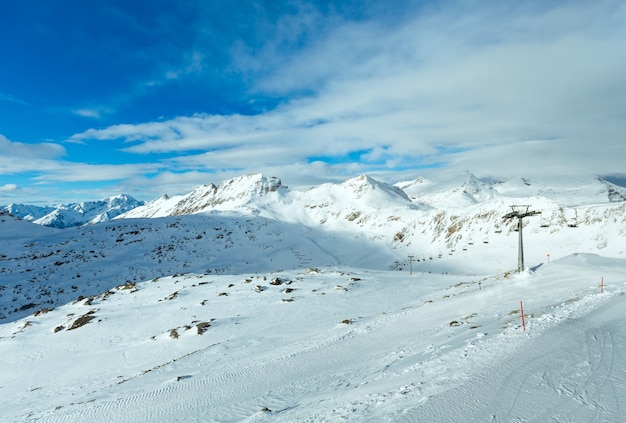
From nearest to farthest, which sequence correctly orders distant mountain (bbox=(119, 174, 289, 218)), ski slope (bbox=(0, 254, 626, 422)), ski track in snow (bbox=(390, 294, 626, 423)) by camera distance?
1. ski track in snow (bbox=(390, 294, 626, 423))
2. ski slope (bbox=(0, 254, 626, 422))
3. distant mountain (bbox=(119, 174, 289, 218))

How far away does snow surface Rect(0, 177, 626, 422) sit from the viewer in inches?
293

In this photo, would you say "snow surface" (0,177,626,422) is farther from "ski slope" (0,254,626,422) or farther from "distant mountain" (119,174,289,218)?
"distant mountain" (119,174,289,218)

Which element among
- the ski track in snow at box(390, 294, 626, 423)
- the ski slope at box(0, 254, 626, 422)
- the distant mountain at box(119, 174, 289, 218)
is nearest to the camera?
the ski track in snow at box(390, 294, 626, 423)

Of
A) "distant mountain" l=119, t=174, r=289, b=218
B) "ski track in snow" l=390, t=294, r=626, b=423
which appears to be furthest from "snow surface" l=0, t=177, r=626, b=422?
"distant mountain" l=119, t=174, r=289, b=218

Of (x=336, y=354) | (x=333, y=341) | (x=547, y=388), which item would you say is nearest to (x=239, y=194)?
(x=333, y=341)

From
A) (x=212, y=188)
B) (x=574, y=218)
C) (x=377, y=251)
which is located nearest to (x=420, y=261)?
(x=377, y=251)

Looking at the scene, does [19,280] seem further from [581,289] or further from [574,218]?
[574,218]

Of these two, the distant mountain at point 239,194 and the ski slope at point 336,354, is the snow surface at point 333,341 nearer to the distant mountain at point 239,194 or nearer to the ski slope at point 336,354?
the ski slope at point 336,354

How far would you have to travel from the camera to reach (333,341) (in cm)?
1409

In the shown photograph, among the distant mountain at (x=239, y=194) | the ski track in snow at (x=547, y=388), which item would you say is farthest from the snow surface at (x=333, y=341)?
the distant mountain at (x=239, y=194)

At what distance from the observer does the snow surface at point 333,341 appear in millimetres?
7449

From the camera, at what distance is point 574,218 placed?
137 feet

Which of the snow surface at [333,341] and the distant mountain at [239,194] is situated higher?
the distant mountain at [239,194]

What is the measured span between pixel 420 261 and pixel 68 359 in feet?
136
